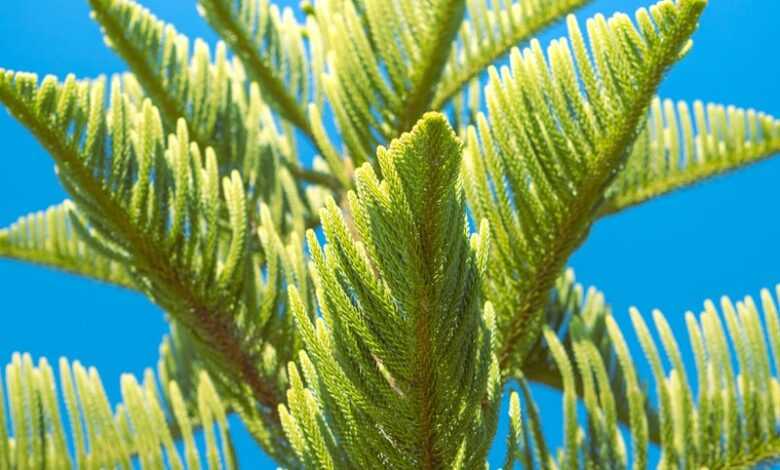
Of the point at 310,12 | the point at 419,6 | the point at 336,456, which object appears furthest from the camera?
the point at 310,12

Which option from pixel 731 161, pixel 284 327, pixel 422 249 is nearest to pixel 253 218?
pixel 284 327

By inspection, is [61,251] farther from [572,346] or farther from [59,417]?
[572,346]

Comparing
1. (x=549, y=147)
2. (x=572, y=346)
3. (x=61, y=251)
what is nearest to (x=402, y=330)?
(x=549, y=147)

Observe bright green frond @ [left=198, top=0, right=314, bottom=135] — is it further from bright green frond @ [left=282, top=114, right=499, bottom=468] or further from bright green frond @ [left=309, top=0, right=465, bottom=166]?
bright green frond @ [left=282, top=114, right=499, bottom=468]

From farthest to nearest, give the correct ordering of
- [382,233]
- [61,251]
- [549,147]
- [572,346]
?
1. [61,251]
2. [572,346]
3. [549,147]
4. [382,233]

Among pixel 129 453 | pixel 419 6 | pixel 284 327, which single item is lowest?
pixel 129 453

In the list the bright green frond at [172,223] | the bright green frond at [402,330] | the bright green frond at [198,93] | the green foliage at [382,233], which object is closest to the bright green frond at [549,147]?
the green foliage at [382,233]

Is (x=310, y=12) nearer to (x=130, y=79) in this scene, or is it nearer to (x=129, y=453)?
(x=130, y=79)
